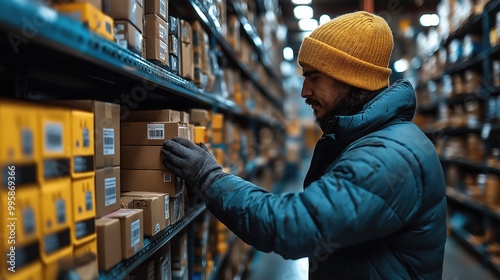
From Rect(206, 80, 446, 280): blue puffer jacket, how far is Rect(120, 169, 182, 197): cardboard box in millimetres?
224

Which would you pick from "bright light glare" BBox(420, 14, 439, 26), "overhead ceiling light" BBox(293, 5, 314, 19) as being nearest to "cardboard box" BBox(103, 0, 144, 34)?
"overhead ceiling light" BBox(293, 5, 314, 19)

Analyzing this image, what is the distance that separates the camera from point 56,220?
2.65ft

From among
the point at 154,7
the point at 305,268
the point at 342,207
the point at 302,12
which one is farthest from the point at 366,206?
the point at 302,12

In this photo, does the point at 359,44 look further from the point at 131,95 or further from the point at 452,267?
the point at 452,267

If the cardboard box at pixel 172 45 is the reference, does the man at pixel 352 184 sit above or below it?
below

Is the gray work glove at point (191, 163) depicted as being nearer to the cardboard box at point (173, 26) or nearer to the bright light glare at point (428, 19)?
the cardboard box at point (173, 26)

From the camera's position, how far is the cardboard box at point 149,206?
126 cm

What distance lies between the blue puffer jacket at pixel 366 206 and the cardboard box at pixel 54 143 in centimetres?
51

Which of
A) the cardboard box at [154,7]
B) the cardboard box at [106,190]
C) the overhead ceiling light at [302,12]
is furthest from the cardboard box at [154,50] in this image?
the overhead ceiling light at [302,12]

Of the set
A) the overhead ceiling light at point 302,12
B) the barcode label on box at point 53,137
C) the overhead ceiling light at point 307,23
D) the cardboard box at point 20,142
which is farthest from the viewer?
the overhead ceiling light at point 307,23

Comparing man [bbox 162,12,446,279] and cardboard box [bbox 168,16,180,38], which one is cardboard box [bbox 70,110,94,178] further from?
cardboard box [bbox 168,16,180,38]

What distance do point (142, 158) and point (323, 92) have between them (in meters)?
0.74

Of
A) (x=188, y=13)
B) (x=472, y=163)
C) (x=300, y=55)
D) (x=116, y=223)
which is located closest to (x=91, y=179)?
(x=116, y=223)

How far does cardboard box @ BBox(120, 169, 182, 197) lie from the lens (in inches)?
55.4
